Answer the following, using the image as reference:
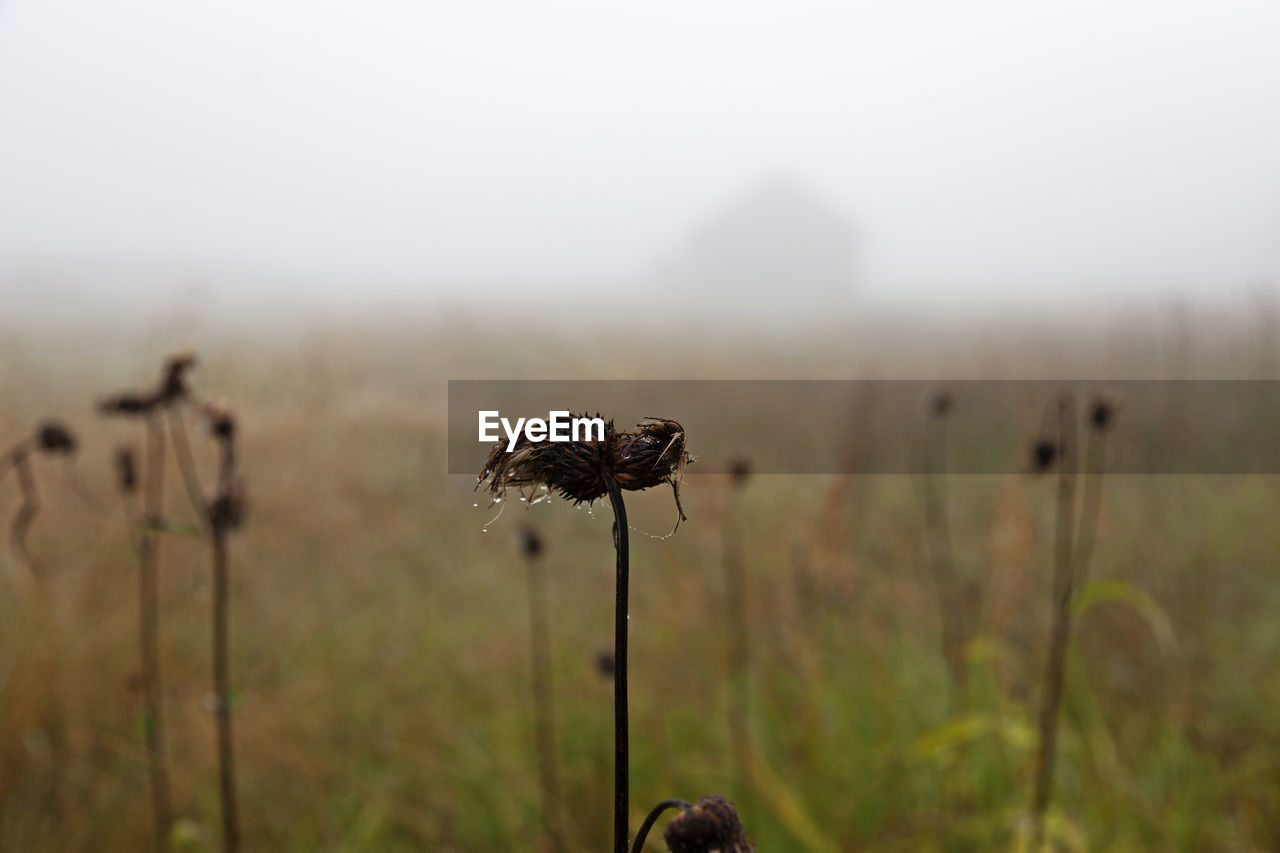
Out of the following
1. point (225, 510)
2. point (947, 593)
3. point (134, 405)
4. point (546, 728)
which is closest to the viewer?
point (225, 510)

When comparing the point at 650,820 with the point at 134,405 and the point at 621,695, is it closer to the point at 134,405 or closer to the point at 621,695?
the point at 621,695

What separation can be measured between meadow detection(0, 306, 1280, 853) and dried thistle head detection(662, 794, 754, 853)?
764 mm

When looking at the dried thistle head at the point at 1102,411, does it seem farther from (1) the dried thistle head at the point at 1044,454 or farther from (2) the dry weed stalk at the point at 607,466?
(2) the dry weed stalk at the point at 607,466

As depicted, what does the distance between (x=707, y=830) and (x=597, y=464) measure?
0.14 meters

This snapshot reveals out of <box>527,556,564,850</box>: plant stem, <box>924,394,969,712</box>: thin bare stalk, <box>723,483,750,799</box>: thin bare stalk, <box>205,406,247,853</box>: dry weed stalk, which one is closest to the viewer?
<box>205,406,247,853</box>: dry weed stalk

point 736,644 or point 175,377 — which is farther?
point 736,644

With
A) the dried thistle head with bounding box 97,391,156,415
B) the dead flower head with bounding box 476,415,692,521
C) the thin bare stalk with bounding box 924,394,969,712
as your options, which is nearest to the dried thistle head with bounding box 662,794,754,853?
the dead flower head with bounding box 476,415,692,521

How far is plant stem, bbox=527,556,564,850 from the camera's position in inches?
52.3

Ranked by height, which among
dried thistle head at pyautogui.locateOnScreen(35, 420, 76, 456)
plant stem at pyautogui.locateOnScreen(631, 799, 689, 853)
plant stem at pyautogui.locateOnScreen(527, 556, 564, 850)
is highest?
dried thistle head at pyautogui.locateOnScreen(35, 420, 76, 456)

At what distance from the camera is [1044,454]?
1.19 m

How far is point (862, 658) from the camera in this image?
2.02 m

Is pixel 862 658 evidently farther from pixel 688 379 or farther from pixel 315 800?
pixel 688 379

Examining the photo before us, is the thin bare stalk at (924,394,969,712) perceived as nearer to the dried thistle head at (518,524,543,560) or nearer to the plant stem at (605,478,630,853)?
the dried thistle head at (518,524,543,560)

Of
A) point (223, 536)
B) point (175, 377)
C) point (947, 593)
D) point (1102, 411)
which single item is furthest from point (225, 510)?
point (947, 593)
